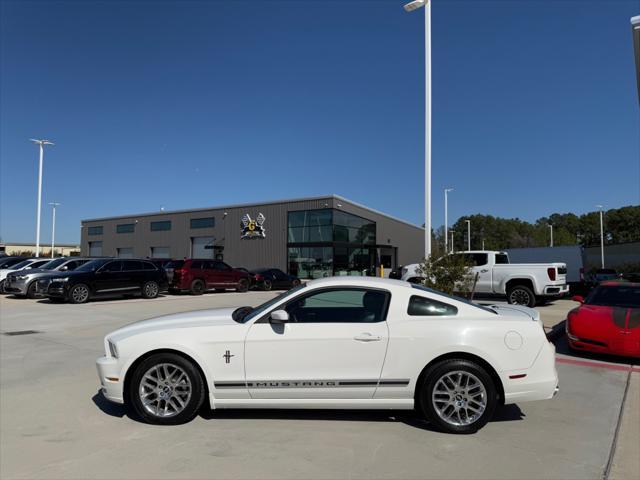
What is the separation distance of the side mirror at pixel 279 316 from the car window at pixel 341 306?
224 millimetres

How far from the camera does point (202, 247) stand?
153 ft

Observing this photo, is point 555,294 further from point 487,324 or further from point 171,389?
point 171,389

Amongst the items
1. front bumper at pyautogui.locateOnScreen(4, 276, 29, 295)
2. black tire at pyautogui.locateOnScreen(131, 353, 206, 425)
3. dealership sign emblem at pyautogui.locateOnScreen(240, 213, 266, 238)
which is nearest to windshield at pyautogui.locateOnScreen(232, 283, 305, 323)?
black tire at pyautogui.locateOnScreen(131, 353, 206, 425)

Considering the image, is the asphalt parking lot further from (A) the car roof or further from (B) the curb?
(B) the curb

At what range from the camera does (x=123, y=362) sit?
438cm

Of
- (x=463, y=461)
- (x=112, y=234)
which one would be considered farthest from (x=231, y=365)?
(x=112, y=234)

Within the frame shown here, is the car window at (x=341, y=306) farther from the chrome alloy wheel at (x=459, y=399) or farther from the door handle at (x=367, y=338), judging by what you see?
the chrome alloy wheel at (x=459, y=399)

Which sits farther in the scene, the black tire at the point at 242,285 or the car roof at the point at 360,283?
the black tire at the point at 242,285

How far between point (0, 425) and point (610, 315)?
862 cm

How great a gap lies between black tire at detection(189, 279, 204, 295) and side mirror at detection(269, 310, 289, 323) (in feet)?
58.9

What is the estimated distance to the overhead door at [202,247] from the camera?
45.8 metres

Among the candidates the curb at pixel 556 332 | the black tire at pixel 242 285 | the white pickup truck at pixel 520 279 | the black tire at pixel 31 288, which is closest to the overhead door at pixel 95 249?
the black tire at pixel 242 285

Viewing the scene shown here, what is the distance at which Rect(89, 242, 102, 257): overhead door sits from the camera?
57938 mm

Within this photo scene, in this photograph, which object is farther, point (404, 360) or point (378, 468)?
point (404, 360)
